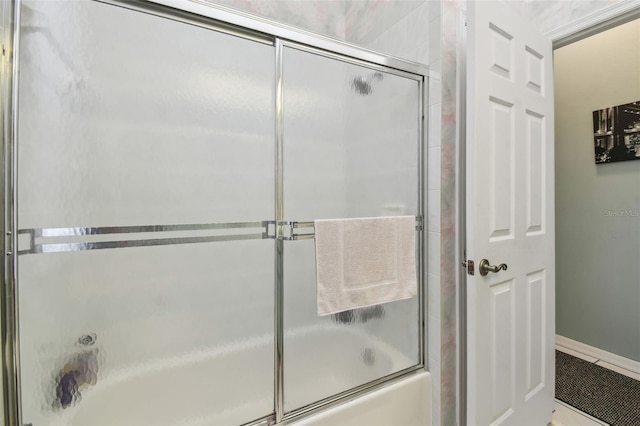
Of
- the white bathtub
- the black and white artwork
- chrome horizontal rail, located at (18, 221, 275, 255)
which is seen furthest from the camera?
the black and white artwork

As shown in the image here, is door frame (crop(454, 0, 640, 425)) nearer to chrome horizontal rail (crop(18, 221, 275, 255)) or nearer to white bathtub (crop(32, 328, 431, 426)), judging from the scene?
white bathtub (crop(32, 328, 431, 426))

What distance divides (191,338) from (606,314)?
8.89 feet

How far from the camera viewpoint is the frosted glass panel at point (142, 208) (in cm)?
89

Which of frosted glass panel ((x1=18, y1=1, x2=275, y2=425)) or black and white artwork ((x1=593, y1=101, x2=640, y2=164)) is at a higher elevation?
black and white artwork ((x1=593, y1=101, x2=640, y2=164))

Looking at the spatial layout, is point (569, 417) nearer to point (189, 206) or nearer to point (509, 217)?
point (509, 217)

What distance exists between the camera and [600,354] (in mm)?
2086

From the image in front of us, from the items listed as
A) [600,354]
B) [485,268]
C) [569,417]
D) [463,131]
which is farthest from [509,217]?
[600,354]

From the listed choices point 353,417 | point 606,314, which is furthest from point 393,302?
point 606,314

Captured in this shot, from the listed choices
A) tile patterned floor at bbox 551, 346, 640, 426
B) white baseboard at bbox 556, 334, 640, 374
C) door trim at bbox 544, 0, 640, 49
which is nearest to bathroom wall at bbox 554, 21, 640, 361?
white baseboard at bbox 556, 334, 640, 374

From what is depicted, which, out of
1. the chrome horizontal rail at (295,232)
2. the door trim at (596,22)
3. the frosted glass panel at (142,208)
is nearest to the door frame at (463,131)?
the door trim at (596,22)

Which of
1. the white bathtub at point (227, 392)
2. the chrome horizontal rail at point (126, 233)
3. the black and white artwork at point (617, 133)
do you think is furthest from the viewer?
the black and white artwork at point (617, 133)

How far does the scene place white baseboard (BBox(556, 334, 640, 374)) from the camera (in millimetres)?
1934

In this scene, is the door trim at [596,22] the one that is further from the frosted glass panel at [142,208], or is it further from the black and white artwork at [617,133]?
the frosted glass panel at [142,208]

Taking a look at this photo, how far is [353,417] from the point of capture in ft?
4.14
